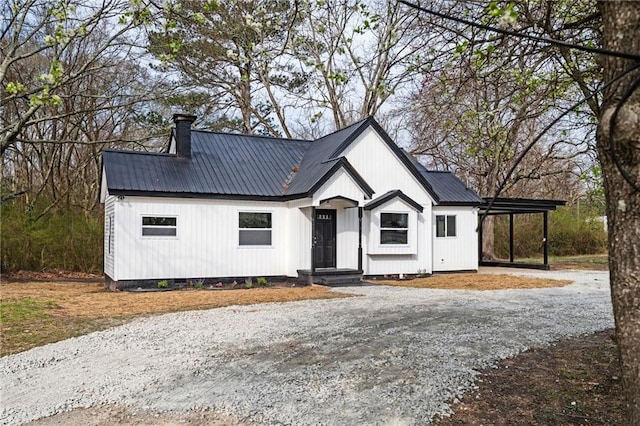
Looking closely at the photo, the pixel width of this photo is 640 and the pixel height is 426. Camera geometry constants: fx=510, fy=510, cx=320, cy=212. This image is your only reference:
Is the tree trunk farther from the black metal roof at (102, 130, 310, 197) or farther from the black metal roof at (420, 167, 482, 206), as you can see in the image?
the black metal roof at (420, 167, 482, 206)

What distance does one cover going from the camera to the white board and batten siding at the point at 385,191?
53.1ft

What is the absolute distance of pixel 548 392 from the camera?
184 inches

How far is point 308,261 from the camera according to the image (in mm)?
14969

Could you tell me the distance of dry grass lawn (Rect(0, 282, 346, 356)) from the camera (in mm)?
7535

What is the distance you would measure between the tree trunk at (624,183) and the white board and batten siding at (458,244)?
1552 cm

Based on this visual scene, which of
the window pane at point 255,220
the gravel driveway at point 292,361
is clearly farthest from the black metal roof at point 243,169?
the gravel driveway at point 292,361

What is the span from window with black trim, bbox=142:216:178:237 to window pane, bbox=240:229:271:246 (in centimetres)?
197

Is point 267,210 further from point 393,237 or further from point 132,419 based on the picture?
point 132,419

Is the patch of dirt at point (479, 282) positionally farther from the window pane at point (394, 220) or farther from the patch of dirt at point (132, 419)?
the patch of dirt at point (132, 419)

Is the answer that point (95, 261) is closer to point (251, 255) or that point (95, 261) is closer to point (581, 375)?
point (251, 255)

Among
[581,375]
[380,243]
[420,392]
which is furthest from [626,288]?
[380,243]

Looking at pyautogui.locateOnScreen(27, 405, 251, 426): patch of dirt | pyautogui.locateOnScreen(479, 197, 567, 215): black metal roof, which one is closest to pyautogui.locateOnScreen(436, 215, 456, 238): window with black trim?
pyautogui.locateOnScreen(479, 197, 567, 215): black metal roof

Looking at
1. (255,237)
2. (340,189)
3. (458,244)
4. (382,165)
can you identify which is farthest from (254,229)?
(458,244)

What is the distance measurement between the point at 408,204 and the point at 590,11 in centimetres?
1048
